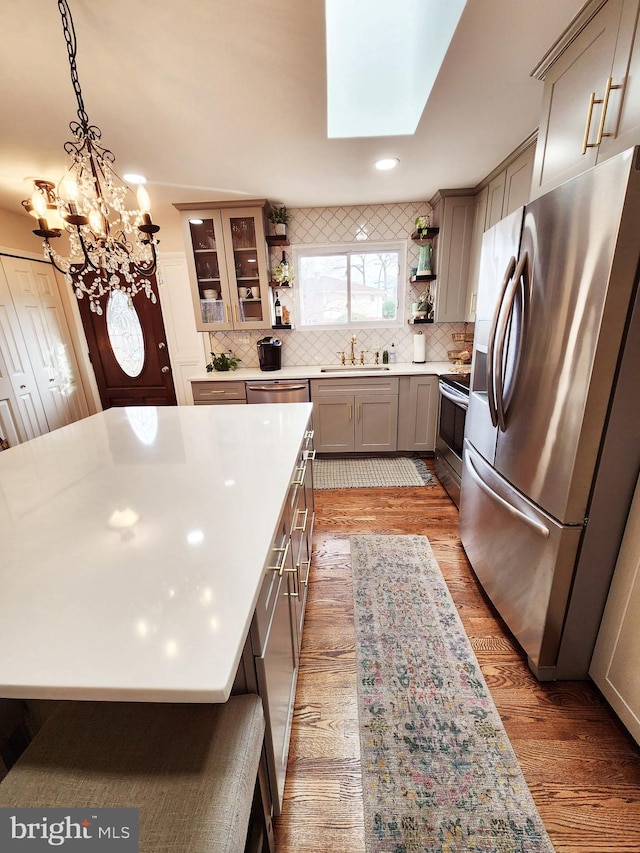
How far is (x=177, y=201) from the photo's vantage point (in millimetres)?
3076

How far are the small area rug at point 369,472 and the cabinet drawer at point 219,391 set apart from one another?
1.05 metres

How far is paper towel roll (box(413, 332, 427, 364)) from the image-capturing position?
358 cm

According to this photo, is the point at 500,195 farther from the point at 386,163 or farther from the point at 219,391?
the point at 219,391

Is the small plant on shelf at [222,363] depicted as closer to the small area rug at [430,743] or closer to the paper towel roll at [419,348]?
the paper towel roll at [419,348]

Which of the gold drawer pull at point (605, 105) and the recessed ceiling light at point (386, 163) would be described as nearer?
the gold drawer pull at point (605, 105)

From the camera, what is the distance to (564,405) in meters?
1.12

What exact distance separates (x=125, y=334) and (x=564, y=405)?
426cm

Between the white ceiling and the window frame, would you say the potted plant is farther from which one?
the white ceiling

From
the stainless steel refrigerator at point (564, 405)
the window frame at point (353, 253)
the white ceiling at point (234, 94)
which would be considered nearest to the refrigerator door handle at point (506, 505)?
the stainless steel refrigerator at point (564, 405)

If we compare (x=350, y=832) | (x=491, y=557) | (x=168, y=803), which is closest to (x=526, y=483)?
(x=491, y=557)

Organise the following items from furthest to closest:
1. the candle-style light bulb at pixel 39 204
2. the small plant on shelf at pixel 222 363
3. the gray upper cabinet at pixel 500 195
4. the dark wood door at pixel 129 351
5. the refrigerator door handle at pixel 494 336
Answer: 1. the dark wood door at pixel 129 351
2. the small plant on shelf at pixel 222 363
3. the gray upper cabinet at pixel 500 195
4. the candle-style light bulb at pixel 39 204
5. the refrigerator door handle at pixel 494 336

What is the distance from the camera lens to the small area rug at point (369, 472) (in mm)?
3012

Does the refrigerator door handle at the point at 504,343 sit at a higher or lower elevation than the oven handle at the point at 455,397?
higher

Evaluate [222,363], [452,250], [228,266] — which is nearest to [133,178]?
[228,266]
